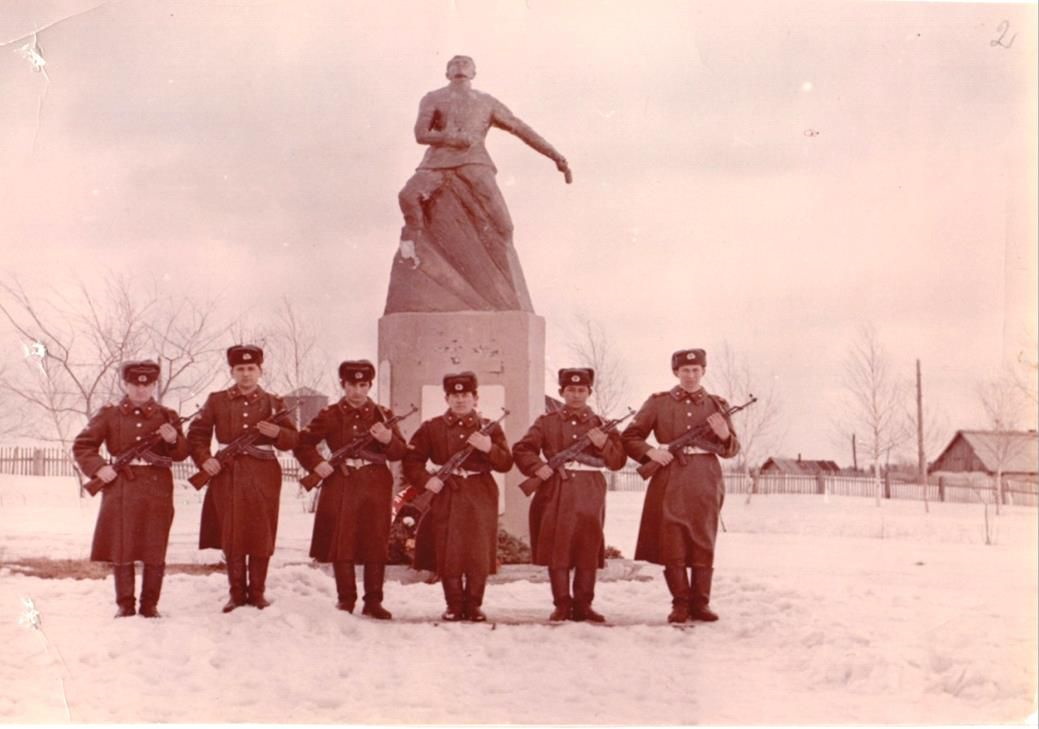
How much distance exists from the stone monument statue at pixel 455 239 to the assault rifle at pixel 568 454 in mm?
1630

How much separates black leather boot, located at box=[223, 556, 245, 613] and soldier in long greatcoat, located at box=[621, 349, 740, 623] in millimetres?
2223

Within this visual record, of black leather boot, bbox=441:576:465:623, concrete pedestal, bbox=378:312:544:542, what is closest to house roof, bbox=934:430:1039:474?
concrete pedestal, bbox=378:312:544:542

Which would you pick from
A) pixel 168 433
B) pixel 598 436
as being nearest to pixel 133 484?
pixel 168 433

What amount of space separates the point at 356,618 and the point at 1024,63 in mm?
5085

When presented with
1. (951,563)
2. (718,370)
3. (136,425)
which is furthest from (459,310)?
(951,563)

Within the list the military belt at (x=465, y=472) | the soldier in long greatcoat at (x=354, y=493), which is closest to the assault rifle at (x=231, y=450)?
the soldier in long greatcoat at (x=354, y=493)

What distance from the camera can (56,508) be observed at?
270 inches

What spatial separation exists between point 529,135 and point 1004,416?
11.2 feet

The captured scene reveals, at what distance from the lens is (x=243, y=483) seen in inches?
253

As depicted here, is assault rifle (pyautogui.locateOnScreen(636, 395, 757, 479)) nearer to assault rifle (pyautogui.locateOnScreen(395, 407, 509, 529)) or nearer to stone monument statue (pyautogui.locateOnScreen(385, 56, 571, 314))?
assault rifle (pyautogui.locateOnScreen(395, 407, 509, 529))

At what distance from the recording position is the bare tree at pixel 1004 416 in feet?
23.2

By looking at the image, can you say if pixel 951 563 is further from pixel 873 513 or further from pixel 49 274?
pixel 49 274

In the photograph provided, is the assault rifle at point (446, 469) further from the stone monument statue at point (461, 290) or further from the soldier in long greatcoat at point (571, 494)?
Result: the stone monument statue at point (461, 290)

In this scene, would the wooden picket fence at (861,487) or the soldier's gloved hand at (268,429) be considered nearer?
the soldier's gloved hand at (268,429)
